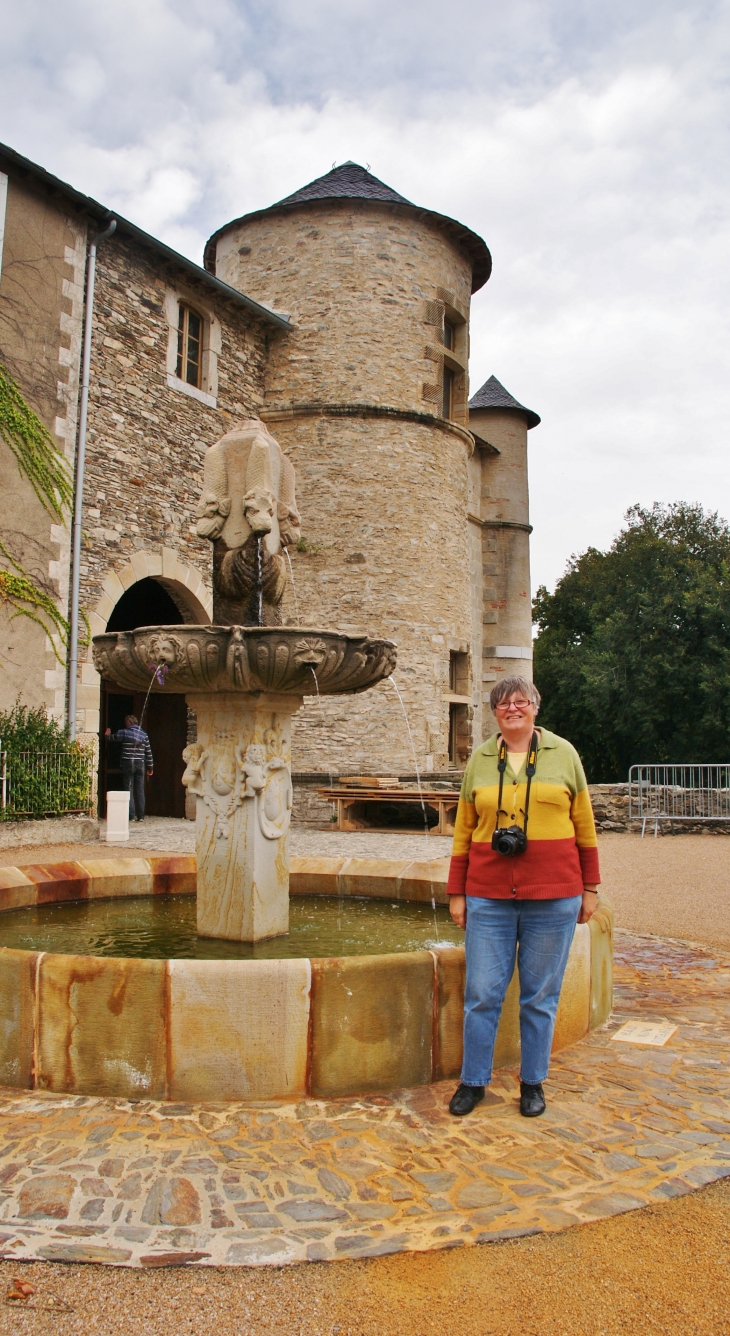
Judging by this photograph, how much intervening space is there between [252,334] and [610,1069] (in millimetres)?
15173

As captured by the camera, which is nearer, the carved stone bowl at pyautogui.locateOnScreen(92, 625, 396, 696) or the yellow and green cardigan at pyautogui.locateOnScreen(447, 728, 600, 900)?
the yellow and green cardigan at pyautogui.locateOnScreen(447, 728, 600, 900)

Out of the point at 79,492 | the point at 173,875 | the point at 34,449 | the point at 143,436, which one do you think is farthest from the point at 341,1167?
the point at 143,436

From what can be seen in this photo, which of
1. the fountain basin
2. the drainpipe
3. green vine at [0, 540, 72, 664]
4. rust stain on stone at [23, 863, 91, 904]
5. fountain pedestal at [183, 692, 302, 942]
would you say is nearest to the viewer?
the fountain basin

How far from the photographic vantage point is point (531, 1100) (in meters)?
3.23

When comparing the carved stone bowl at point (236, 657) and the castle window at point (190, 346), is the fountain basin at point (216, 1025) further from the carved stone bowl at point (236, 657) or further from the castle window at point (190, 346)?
the castle window at point (190, 346)

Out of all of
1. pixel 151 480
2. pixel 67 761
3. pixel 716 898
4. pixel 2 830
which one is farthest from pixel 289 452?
pixel 716 898

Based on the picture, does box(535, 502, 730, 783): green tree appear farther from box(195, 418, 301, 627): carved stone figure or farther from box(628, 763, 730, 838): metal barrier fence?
box(195, 418, 301, 627): carved stone figure

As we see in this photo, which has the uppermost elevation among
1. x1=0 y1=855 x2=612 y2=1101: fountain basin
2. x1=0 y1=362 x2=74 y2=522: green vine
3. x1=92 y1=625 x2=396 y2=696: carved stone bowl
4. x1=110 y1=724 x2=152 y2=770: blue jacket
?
x1=0 y1=362 x2=74 y2=522: green vine

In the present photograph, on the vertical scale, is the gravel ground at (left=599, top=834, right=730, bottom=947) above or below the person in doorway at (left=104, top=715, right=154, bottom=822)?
below

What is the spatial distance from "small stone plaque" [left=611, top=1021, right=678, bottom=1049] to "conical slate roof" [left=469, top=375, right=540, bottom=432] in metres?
19.6

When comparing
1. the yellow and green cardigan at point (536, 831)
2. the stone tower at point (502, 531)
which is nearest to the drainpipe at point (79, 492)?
the yellow and green cardigan at point (536, 831)

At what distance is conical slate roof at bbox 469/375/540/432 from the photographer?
73.4ft

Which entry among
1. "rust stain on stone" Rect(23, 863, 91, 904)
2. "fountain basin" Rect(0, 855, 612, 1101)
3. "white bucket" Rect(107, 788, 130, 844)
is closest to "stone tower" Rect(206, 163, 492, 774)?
"white bucket" Rect(107, 788, 130, 844)

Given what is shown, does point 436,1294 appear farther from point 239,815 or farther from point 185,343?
point 185,343
